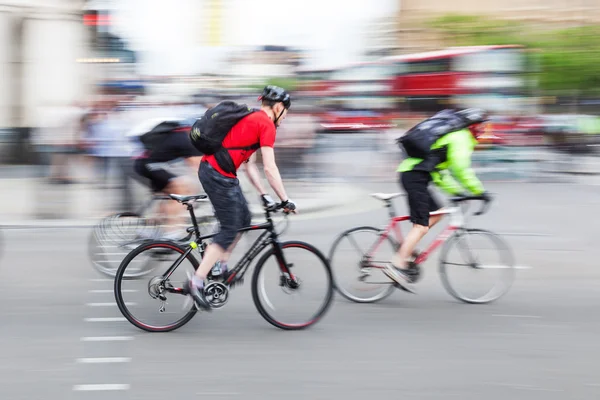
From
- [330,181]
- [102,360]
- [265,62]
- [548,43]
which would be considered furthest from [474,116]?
[548,43]

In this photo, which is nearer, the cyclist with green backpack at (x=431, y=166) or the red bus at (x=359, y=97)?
the cyclist with green backpack at (x=431, y=166)

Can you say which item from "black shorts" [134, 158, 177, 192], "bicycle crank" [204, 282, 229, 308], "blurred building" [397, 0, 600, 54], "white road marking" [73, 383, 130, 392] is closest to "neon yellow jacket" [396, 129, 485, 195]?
"bicycle crank" [204, 282, 229, 308]

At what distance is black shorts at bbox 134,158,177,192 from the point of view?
8.12m

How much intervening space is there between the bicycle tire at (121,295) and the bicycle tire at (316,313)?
0.43 metres

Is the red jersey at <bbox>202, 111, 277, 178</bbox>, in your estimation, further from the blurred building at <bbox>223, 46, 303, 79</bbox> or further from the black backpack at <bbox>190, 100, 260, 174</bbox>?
the blurred building at <bbox>223, 46, 303, 79</bbox>

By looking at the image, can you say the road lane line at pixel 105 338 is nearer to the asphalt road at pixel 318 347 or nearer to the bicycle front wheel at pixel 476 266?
the asphalt road at pixel 318 347

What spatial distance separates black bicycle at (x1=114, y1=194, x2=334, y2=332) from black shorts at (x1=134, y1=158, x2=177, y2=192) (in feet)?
6.67

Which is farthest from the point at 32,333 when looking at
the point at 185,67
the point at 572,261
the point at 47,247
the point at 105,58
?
the point at 185,67

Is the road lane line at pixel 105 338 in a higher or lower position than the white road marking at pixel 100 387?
lower

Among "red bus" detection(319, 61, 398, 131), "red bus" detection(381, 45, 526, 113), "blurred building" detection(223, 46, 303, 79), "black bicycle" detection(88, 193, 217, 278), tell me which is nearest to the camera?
"black bicycle" detection(88, 193, 217, 278)

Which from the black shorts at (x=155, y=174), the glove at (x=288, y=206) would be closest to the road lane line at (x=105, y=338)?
the glove at (x=288, y=206)

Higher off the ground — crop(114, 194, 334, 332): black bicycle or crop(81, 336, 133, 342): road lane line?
crop(114, 194, 334, 332): black bicycle

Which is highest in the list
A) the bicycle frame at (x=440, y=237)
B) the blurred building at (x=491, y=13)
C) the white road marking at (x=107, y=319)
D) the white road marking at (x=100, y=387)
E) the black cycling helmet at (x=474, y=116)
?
the blurred building at (x=491, y=13)

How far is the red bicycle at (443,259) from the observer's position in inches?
278
